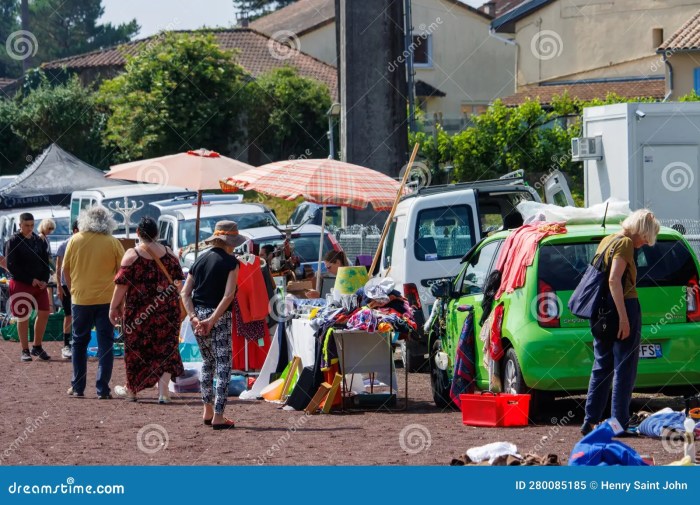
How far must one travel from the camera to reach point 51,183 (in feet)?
107

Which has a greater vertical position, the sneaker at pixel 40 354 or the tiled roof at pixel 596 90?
the tiled roof at pixel 596 90

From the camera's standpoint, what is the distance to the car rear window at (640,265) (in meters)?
10.6

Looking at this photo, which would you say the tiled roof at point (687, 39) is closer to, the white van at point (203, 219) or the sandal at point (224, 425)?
the white van at point (203, 219)

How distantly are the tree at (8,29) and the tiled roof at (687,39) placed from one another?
6486cm

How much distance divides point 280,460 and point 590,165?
12.7m

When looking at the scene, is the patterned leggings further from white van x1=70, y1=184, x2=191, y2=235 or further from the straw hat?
white van x1=70, y1=184, x2=191, y2=235

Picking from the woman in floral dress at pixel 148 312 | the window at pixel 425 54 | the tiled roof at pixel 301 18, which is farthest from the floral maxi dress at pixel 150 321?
the window at pixel 425 54

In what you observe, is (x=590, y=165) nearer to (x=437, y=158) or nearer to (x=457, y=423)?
(x=457, y=423)

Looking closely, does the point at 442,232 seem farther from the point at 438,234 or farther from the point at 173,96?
the point at 173,96

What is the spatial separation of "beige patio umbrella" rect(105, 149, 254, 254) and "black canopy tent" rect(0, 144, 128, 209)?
16587 millimetres

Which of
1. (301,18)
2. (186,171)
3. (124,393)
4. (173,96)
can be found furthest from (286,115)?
(124,393)

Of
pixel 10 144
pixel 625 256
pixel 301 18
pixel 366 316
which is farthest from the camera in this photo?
pixel 301 18

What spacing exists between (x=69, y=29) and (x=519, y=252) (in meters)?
87.6

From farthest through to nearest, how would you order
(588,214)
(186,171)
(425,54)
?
(425,54) → (186,171) → (588,214)
